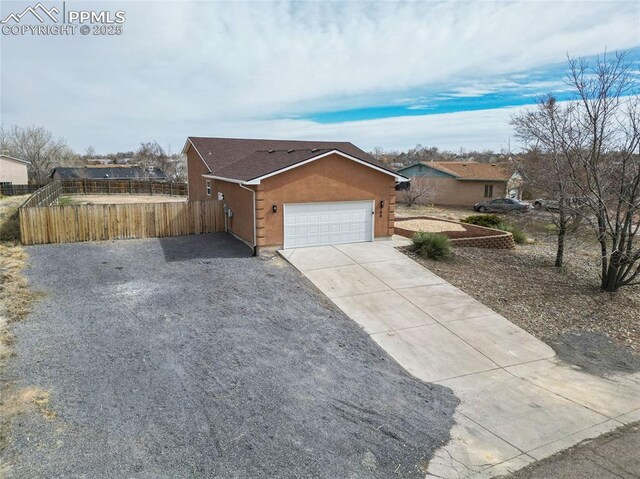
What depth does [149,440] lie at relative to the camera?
549 cm

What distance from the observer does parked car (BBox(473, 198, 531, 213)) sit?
110ft

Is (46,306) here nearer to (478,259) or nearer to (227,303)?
(227,303)

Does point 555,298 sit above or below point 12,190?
below

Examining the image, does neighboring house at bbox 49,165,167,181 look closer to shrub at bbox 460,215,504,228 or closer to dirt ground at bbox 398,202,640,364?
shrub at bbox 460,215,504,228

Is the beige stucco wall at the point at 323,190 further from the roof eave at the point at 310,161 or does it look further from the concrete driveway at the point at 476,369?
the concrete driveway at the point at 476,369

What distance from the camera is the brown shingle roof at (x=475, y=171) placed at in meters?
37.2

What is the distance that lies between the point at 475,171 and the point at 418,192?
6893mm

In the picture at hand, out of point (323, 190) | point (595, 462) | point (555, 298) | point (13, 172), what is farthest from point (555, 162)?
point (13, 172)

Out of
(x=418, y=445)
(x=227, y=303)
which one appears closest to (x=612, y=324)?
(x=418, y=445)

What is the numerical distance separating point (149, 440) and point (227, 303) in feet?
17.4

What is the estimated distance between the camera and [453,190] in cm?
3947

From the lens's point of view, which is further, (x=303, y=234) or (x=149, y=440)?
(x=303, y=234)

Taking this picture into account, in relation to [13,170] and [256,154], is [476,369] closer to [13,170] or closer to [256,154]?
[256,154]

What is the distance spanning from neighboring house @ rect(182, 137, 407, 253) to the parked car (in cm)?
2028
